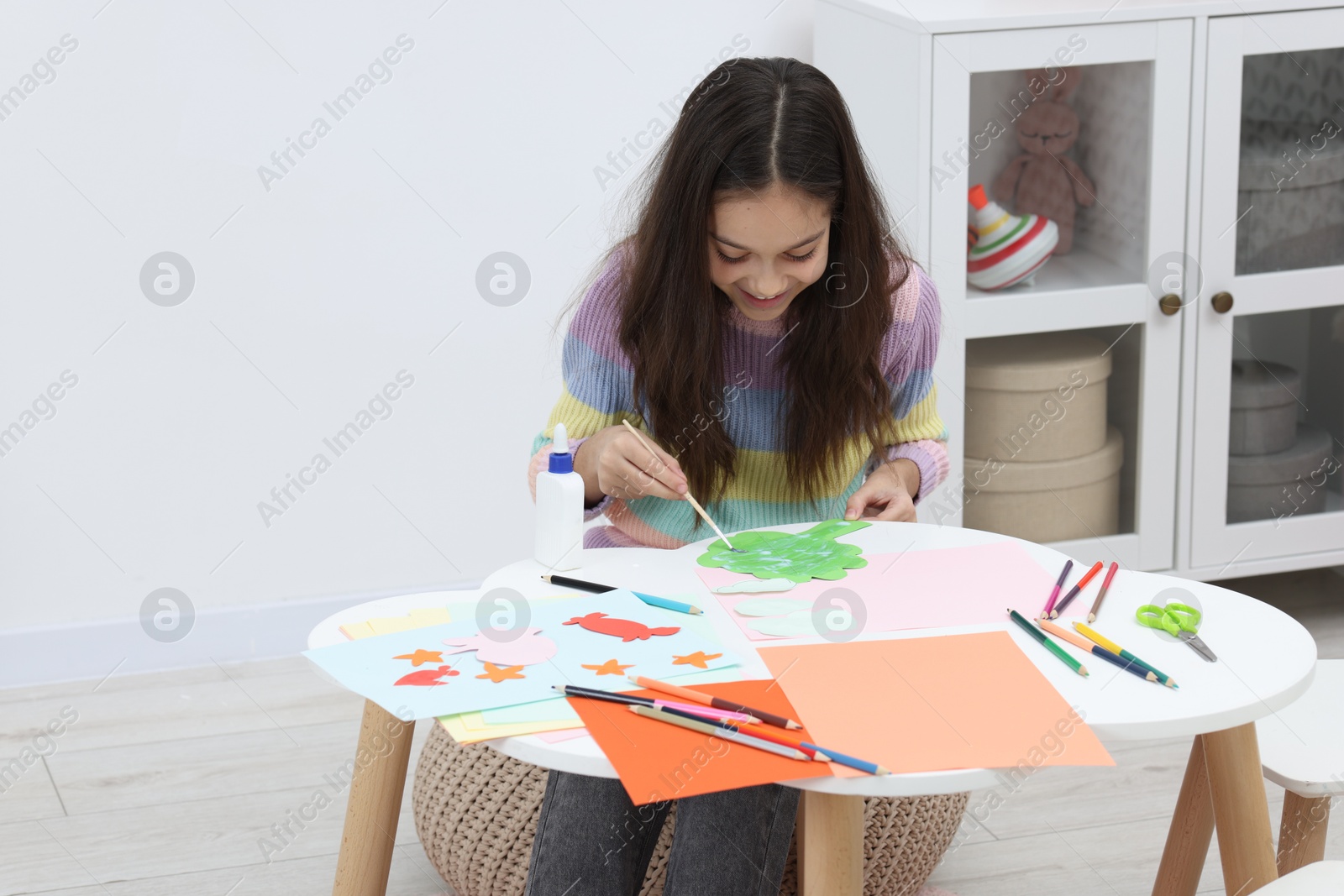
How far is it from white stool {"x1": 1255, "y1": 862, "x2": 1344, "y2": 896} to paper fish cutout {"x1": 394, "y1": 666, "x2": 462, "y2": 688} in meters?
0.68

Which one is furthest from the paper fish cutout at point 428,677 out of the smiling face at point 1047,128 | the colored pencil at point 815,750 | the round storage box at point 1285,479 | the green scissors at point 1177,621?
the round storage box at point 1285,479

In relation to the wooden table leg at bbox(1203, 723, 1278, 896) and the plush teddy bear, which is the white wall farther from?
the wooden table leg at bbox(1203, 723, 1278, 896)

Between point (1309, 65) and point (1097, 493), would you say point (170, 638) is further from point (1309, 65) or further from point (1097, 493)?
point (1309, 65)

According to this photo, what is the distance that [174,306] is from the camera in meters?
2.33

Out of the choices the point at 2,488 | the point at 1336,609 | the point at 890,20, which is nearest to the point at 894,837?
the point at 890,20

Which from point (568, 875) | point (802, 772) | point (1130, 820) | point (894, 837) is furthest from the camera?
point (1130, 820)

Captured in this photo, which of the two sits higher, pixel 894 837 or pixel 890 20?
pixel 890 20

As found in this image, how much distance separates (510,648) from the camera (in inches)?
44.9

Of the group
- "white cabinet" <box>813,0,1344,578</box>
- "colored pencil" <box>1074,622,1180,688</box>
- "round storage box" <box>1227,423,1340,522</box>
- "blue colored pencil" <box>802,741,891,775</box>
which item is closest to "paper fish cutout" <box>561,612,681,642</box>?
"blue colored pencil" <box>802,741,891,775</box>

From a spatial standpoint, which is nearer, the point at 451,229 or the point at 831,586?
the point at 831,586

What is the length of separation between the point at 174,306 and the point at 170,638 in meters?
0.61

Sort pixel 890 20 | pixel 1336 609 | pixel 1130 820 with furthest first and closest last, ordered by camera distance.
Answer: pixel 1336 609, pixel 890 20, pixel 1130 820

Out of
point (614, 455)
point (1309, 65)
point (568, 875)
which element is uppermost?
point (1309, 65)

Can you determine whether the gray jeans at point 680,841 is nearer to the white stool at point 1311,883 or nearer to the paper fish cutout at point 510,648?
the paper fish cutout at point 510,648
